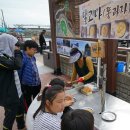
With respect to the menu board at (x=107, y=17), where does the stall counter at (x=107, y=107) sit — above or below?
below

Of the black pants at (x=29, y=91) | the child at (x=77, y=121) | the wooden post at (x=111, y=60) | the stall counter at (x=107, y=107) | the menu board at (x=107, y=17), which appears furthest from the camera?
the wooden post at (x=111, y=60)

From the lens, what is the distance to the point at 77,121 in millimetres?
844

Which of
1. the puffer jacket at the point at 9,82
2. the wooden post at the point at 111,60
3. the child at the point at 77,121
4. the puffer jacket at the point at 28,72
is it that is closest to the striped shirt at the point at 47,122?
the child at the point at 77,121

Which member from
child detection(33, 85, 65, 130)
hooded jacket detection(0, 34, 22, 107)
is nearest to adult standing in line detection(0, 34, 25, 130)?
hooded jacket detection(0, 34, 22, 107)

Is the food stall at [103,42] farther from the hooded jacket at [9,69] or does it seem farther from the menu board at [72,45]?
the hooded jacket at [9,69]

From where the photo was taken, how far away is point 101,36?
8.48 feet

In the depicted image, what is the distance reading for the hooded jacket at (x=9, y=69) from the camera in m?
1.99

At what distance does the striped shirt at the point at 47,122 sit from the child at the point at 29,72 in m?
1.34

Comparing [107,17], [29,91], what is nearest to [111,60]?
[107,17]

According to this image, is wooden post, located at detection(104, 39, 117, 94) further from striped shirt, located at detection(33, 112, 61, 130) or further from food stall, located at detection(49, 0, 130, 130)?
striped shirt, located at detection(33, 112, 61, 130)

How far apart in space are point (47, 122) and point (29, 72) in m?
1.41

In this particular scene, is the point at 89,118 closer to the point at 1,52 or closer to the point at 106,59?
the point at 1,52

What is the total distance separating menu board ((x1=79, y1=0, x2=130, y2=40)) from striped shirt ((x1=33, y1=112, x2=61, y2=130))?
61.0 inches

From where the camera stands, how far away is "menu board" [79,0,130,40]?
7.47 feet
